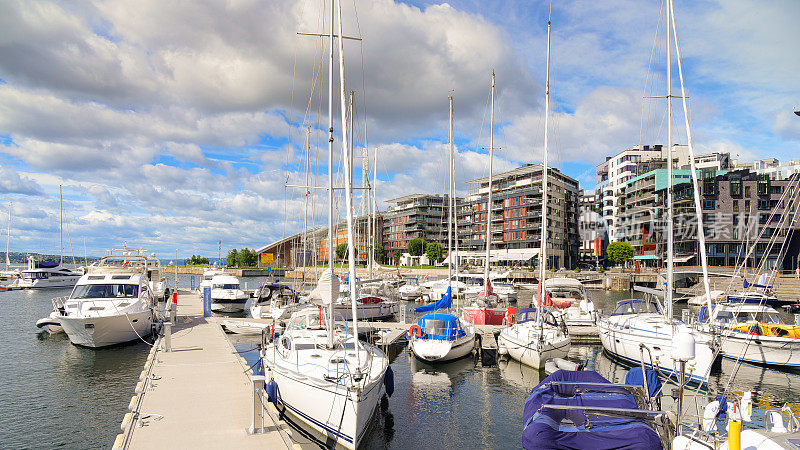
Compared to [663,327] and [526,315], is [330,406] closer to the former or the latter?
[663,327]

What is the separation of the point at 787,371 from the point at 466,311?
60.3ft

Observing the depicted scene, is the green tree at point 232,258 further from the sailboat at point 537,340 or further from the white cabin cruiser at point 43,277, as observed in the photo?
the sailboat at point 537,340

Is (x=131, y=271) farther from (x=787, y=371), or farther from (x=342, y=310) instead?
(x=787, y=371)

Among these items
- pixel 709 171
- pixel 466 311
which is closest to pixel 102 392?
pixel 466 311

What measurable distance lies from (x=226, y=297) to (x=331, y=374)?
37.6 m

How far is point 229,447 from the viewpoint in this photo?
11398mm

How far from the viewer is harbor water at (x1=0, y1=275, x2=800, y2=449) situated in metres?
16.4

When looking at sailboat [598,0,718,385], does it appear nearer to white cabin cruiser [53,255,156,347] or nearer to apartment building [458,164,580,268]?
white cabin cruiser [53,255,156,347]

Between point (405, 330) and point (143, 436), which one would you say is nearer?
point (143, 436)

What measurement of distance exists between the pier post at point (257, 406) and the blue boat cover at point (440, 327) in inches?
534

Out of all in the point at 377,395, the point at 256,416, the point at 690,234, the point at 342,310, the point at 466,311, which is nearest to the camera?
the point at 256,416

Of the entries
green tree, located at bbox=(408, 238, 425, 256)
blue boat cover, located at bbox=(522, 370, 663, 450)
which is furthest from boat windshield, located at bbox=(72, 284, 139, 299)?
green tree, located at bbox=(408, 238, 425, 256)

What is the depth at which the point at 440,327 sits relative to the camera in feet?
84.8

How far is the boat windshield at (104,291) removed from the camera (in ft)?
95.3
